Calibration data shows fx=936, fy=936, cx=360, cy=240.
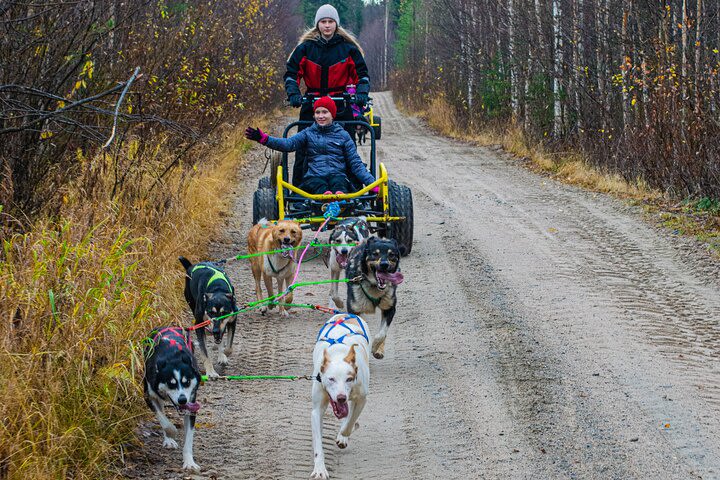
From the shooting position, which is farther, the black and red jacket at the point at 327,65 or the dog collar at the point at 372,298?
the black and red jacket at the point at 327,65

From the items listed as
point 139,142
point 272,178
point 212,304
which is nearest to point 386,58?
point 272,178

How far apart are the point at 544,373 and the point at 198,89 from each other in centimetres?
820

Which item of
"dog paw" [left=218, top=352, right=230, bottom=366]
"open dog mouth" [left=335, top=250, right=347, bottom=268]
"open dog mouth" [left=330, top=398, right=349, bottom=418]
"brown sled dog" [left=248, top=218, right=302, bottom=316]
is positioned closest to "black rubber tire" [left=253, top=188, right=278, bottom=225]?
"brown sled dog" [left=248, top=218, right=302, bottom=316]

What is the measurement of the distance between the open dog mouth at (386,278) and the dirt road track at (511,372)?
58cm

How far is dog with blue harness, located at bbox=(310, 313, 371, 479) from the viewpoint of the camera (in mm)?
4926

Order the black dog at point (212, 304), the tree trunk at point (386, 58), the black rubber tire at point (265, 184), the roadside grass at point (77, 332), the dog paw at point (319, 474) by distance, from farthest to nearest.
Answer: the tree trunk at point (386, 58) → the black rubber tire at point (265, 184) → the black dog at point (212, 304) → the dog paw at point (319, 474) → the roadside grass at point (77, 332)

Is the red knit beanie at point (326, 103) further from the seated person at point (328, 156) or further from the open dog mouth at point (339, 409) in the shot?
the open dog mouth at point (339, 409)

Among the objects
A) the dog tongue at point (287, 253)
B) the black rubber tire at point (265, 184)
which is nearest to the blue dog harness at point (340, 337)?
the dog tongue at point (287, 253)

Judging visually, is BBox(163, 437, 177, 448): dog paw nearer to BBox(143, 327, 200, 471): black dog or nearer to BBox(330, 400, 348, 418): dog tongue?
BBox(143, 327, 200, 471): black dog

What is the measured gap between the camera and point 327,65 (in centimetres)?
1093

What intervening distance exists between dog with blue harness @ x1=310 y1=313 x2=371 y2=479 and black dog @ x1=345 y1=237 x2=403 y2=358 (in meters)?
1.41

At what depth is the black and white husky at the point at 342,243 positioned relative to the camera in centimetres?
812

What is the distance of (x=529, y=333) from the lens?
7.39 meters

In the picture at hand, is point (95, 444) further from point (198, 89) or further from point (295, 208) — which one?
point (198, 89)
